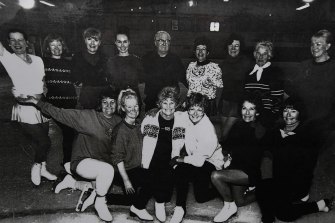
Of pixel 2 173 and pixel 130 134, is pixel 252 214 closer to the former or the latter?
pixel 130 134

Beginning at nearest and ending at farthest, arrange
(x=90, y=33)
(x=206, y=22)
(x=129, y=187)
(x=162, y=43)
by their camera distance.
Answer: (x=129, y=187), (x=90, y=33), (x=162, y=43), (x=206, y=22)

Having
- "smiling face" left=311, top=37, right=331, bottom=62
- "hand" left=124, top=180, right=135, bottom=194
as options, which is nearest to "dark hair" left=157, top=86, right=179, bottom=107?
"hand" left=124, top=180, right=135, bottom=194

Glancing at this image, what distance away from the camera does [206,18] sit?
21.4ft

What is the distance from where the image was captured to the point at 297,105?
85.2 inches

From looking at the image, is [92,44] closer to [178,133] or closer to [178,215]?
[178,133]

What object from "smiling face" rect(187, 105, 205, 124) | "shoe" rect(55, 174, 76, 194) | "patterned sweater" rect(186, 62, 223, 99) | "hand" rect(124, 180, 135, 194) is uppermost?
A: "patterned sweater" rect(186, 62, 223, 99)

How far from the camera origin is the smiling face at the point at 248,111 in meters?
2.18

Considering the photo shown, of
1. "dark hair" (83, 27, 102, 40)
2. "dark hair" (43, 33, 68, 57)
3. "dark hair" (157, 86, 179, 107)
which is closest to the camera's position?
"dark hair" (157, 86, 179, 107)

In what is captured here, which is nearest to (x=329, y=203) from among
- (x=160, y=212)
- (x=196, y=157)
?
(x=196, y=157)

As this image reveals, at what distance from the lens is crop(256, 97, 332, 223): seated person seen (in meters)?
2.13

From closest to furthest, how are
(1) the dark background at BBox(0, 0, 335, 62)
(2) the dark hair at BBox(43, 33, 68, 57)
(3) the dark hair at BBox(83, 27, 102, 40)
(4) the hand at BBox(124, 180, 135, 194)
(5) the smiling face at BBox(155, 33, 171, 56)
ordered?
(4) the hand at BBox(124, 180, 135, 194)
(2) the dark hair at BBox(43, 33, 68, 57)
(3) the dark hair at BBox(83, 27, 102, 40)
(5) the smiling face at BBox(155, 33, 171, 56)
(1) the dark background at BBox(0, 0, 335, 62)

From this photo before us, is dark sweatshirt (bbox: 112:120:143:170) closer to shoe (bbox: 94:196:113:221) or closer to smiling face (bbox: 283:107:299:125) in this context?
shoe (bbox: 94:196:113:221)

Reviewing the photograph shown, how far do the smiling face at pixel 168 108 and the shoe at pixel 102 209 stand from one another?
812mm

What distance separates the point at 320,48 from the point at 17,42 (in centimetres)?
252
